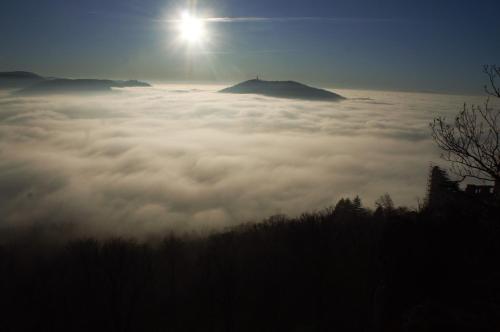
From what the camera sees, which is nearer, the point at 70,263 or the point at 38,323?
the point at 38,323

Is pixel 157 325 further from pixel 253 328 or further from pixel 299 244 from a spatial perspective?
pixel 299 244

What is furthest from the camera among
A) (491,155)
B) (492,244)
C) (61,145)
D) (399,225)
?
(61,145)

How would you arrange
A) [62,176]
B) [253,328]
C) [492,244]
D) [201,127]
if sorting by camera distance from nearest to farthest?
[492,244] < [253,328] < [62,176] < [201,127]

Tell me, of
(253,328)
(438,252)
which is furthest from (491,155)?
(253,328)

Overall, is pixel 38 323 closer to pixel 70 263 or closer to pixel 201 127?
pixel 70 263

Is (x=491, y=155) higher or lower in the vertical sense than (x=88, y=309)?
higher

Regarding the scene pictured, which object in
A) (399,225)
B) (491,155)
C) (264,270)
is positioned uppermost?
(491,155)
